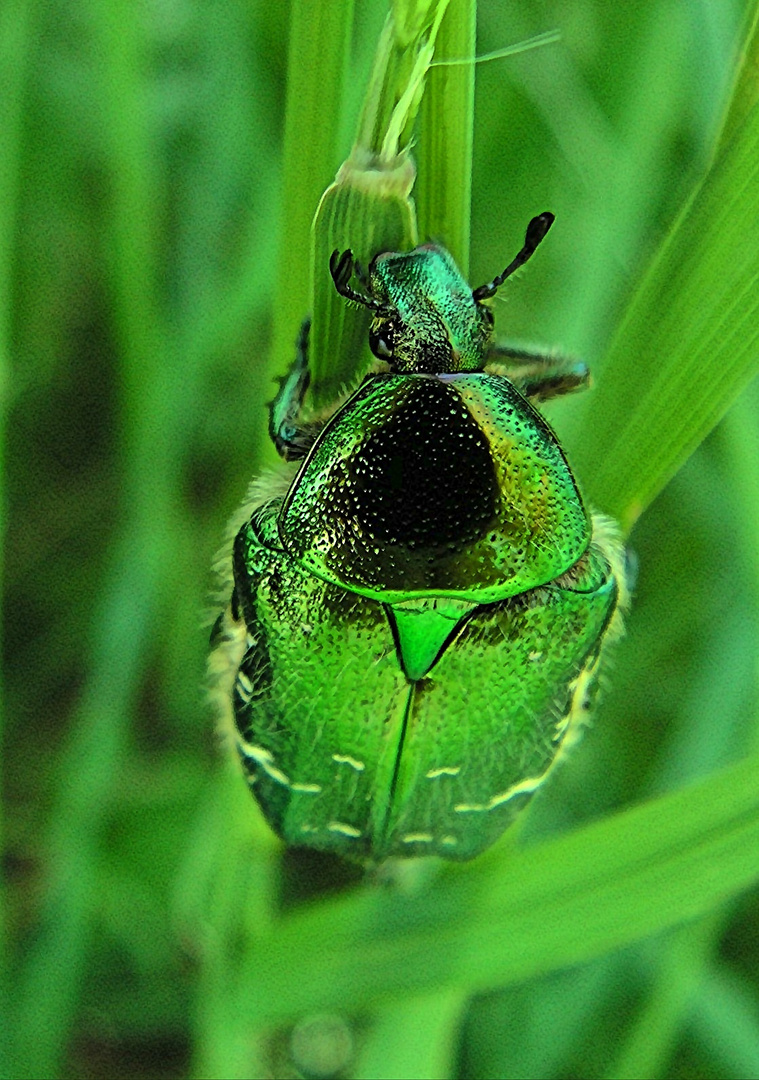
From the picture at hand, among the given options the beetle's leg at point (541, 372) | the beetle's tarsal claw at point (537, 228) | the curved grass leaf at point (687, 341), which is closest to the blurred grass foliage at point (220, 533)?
the curved grass leaf at point (687, 341)

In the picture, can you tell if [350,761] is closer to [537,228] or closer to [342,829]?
[342,829]

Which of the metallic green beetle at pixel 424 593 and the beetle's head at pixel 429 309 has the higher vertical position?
the beetle's head at pixel 429 309

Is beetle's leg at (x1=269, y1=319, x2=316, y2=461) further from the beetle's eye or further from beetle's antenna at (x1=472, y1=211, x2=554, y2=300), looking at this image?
beetle's antenna at (x1=472, y1=211, x2=554, y2=300)

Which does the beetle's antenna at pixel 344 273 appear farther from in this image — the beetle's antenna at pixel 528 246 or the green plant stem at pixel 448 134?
the beetle's antenna at pixel 528 246

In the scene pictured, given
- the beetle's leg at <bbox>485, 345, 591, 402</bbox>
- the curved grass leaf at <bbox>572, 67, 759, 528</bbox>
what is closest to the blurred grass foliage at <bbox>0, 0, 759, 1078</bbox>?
the curved grass leaf at <bbox>572, 67, 759, 528</bbox>

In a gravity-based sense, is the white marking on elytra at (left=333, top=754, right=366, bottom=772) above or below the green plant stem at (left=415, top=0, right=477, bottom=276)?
below

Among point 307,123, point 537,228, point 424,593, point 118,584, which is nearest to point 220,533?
point 118,584

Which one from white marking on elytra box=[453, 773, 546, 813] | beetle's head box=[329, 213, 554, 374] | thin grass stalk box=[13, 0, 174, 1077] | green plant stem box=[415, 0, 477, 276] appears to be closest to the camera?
green plant stem box=[415, 0, 477, 276]
